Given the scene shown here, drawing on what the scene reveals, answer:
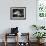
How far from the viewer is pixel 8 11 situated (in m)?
7.26

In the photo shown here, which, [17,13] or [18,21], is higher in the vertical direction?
[17,13]

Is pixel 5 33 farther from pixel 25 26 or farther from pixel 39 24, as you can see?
pixel 39 24

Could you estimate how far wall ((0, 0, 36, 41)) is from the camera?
7246 millimetres

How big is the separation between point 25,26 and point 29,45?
3.73 ft

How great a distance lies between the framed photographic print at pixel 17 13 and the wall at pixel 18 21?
0.14 meters

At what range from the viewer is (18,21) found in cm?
730

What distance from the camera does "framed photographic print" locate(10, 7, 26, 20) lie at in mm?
7254

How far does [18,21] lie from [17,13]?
0.38 m

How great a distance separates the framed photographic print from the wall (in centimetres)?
14

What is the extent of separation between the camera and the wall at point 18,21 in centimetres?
725

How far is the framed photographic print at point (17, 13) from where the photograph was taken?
725 cm

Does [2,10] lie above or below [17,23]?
above

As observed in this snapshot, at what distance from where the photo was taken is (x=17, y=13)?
7270mm

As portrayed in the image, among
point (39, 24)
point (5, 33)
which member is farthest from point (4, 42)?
point (39, 24)
